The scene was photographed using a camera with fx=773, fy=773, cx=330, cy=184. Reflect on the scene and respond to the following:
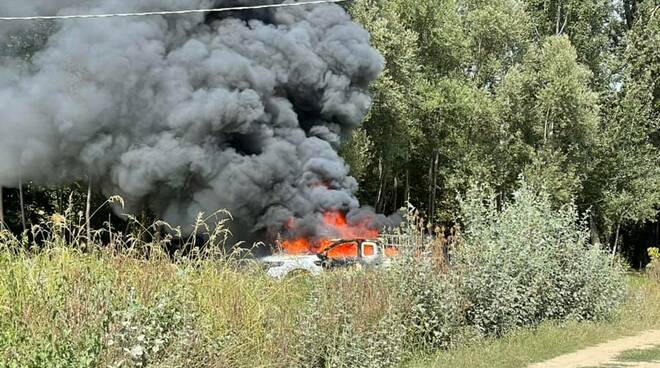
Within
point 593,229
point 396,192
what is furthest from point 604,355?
point 396,192

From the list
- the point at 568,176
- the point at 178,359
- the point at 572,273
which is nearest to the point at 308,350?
the point at 178,359

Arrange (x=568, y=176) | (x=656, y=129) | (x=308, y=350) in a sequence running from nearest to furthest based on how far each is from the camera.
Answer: (x=308, y=350) < (x=568, y=176) < (x=656, y=129)

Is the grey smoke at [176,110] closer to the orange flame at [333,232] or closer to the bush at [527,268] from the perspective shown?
the orange flame at [333,232]

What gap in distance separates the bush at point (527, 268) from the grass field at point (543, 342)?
0.87 ft

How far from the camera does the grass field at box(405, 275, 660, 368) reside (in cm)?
932

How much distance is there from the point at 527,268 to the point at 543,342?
112cm

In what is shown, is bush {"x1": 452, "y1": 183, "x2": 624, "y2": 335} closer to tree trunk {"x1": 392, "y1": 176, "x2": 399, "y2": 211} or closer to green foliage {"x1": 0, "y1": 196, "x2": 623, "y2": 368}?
green foliage {"x1": 0, "y1": 196, "x2": 623, "y2": 368}

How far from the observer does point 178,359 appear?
6090mm

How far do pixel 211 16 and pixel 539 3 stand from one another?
2165cm

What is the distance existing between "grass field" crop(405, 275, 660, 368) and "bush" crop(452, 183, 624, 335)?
0.87 ft

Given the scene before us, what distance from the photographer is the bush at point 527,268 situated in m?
10.8

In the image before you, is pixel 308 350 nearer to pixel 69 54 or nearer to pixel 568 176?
pixel 69 54

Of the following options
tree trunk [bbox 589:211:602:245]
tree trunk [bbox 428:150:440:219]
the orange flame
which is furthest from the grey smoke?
tree trunk [bbox 589:211:602:245]

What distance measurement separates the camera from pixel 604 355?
10.9 metres
